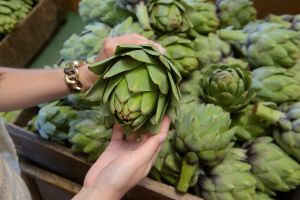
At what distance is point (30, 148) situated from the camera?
3.27ft

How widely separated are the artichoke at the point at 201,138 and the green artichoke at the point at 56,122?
285mm

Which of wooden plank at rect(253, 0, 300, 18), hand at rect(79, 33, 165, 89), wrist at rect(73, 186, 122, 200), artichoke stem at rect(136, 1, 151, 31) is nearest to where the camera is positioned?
wrist at rect(73, 186, 122, 200)

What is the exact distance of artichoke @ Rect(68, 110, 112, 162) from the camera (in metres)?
0.86

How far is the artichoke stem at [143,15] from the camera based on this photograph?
0.96m

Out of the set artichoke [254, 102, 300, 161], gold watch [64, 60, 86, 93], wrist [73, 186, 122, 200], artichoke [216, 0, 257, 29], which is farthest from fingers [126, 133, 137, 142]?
artichoke [216, 0, 257, 29]

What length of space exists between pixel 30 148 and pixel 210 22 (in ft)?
1.92

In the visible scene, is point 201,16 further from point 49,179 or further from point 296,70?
point 49,179

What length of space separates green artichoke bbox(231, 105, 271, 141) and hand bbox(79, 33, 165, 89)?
0.27 meters

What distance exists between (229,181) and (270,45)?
0.35 metres

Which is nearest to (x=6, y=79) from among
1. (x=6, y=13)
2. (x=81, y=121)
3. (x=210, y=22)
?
(x=81, y=121)

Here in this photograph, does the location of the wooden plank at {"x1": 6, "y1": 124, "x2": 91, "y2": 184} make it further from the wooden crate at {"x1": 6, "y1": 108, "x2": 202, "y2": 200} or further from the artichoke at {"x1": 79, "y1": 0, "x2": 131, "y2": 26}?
the artichoke at {"x1": 79, "y1": 0, "x2": 131, "y2": 26}

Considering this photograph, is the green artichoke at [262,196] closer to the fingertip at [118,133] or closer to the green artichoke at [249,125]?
the green artichoke at [249,125]

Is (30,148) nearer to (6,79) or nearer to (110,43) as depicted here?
(6,79)

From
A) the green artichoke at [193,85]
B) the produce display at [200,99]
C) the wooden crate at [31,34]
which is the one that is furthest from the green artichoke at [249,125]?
the wooden crate at [31,34]
